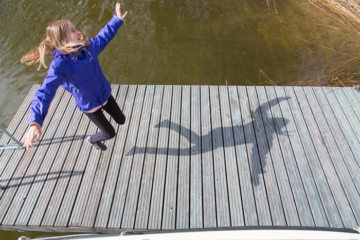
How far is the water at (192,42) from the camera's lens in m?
4.43

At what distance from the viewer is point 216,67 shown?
4.55 m

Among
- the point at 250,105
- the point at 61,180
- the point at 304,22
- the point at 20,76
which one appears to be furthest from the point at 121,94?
the point at 304,22

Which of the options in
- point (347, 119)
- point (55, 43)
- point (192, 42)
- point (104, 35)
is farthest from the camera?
point (192, 42)

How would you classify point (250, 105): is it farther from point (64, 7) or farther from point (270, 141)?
point (64, 7)

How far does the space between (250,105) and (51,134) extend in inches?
102

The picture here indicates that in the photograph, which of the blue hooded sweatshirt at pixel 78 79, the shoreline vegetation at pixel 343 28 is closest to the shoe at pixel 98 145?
the blue hooded sweatshirt at pixel 78 79

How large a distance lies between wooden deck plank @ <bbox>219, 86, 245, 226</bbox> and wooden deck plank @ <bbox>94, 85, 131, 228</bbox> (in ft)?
3.94

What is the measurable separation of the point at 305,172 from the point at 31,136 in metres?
2.54

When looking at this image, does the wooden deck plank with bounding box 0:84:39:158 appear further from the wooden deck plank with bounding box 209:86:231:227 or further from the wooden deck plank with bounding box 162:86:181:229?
the wooden deck plank with bounding box 209:86:231:227

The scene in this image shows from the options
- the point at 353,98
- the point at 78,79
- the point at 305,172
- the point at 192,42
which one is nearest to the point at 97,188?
the point at 78,79

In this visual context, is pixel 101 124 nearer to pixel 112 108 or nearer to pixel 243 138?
pixel 112 108

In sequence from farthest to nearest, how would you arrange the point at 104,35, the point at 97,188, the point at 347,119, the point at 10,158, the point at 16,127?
the point at 16,127, the point at 347,119, the point at 10,158, the point at 97,188, the point at 104,35

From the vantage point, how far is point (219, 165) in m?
2.53

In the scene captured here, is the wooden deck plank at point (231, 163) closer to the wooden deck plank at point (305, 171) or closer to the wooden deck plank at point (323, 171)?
the wooden deck plank at point (305, 171)
